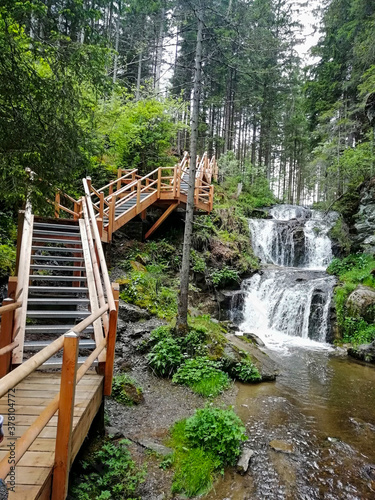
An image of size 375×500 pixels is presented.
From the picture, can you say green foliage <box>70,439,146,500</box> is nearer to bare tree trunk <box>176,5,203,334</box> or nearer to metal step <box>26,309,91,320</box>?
metal step <box>26,309,91,320</box>

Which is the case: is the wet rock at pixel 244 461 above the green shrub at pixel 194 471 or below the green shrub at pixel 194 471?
below

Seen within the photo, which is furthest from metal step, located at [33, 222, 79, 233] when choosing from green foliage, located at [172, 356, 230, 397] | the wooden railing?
green foliage, located at [172, 356, 230, 397]

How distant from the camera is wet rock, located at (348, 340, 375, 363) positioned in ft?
30.1

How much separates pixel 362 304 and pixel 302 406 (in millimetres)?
6640

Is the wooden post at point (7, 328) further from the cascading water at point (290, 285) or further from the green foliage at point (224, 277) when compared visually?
the green foliage at point (224, 277)

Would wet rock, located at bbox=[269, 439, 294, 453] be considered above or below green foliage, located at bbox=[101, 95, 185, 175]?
below

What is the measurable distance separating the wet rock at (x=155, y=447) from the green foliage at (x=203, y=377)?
76.1 inches

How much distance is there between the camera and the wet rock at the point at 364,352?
9.19 meters

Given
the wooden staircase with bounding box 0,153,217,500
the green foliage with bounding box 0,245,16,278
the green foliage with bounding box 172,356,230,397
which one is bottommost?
the green foliage with bounding box 172,356,230,397

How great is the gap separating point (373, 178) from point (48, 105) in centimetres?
1569

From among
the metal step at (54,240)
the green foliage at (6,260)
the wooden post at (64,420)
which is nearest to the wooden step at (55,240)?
the metal step at (54,240)

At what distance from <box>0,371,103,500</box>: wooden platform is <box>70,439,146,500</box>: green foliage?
56cm

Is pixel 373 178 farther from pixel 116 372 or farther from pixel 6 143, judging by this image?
pixel 6 143

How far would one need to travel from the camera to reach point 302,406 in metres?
6.13
